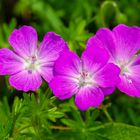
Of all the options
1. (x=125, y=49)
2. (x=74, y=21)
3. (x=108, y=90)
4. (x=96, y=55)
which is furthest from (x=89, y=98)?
(x=74, y=21)

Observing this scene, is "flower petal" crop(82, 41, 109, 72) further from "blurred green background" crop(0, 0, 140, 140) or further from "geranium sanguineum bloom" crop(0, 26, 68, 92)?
"blurred green background" crop(0, 0, 140, 140)

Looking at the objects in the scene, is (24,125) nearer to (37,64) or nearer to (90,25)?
(37,64)

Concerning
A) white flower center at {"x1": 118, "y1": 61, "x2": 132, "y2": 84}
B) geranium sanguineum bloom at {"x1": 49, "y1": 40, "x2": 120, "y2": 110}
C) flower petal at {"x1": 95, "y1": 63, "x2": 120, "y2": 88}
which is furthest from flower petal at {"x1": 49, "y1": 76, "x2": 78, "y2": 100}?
white flower center at {"x1": 118, "y1": 61, "x2": 132, "y2": 84}

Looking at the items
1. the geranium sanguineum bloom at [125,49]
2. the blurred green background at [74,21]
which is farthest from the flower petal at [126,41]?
the blurred green background at [74,21]

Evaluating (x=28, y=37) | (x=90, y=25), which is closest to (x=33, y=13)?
(x=90, y=25)

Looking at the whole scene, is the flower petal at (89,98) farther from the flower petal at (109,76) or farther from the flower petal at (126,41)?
the flower petal at (126,41)

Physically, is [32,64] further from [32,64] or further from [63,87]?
[63,87]
